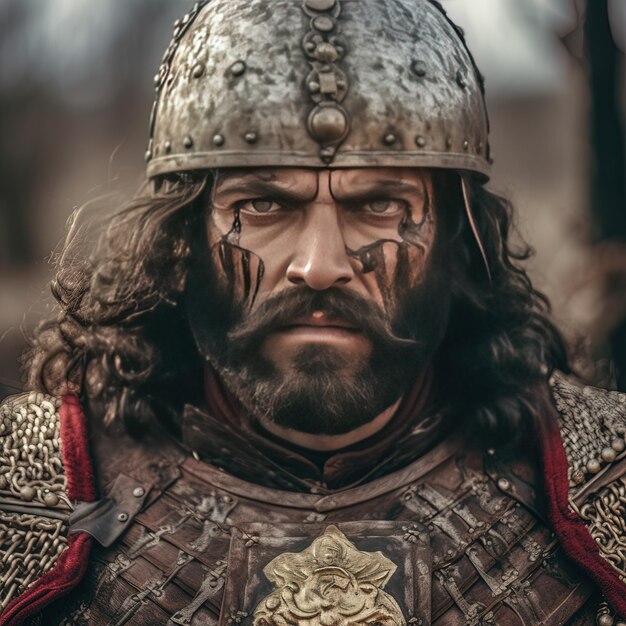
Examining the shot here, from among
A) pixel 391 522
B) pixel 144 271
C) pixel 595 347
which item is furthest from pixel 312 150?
pixel 595 347

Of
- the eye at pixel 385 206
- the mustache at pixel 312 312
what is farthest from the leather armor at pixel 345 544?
the eye at pixel 385 206

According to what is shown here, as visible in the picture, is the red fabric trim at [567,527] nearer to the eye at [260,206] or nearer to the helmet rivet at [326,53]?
the eye at [260,206]

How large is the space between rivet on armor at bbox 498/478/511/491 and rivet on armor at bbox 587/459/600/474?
23cm

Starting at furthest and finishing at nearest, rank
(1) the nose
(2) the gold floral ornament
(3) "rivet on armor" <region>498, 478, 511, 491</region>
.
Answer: (3) "rivet on armor" <region>498, 478, 511, 491</region> → (1) the nose → (2) the gold floral ornament

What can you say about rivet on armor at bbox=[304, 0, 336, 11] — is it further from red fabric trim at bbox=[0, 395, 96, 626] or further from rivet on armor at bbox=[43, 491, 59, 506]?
rivet on armor at bbox=[43, 491, 59, 506]

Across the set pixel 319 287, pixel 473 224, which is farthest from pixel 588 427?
pixel 319 287

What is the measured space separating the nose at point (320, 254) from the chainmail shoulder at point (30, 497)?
33.3 inches

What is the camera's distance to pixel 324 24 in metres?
3.47

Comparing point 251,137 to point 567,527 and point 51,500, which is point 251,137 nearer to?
point 51,500

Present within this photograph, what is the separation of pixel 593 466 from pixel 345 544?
2.50ft

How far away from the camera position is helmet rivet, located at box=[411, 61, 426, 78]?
3.52 metres

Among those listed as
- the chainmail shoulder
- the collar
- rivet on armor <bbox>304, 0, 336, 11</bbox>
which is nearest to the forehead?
rivet on armor <bbox>304, 0, 336, 11</bbox>

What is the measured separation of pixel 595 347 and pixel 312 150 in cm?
342

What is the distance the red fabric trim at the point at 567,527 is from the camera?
11.3 ft
